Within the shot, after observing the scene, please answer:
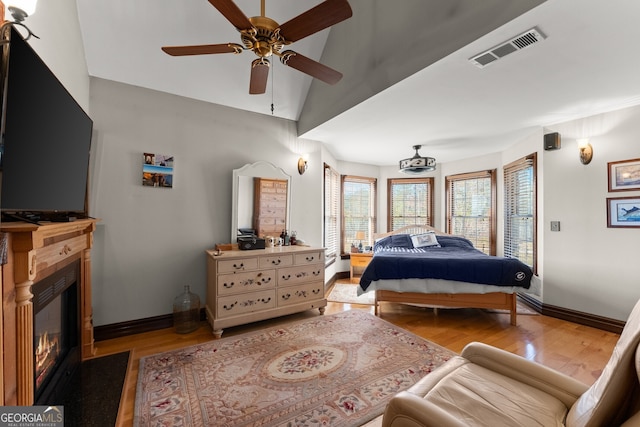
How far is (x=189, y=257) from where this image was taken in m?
3.00

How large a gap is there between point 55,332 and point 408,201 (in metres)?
5.57

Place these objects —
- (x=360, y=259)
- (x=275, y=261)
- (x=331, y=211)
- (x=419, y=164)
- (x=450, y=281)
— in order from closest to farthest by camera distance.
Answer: (x=275, y=261)
(x=450, y=281)
(x=419, y=164)
(x=331, y=211)
(x=360, y=259)

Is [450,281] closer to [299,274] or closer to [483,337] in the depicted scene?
[483,337]

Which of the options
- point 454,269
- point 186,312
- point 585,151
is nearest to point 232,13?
point 186,312

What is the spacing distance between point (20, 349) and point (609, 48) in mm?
3868

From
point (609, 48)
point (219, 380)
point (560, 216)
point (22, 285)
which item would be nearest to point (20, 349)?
point (22, 285)

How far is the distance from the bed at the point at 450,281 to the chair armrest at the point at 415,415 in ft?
7.41

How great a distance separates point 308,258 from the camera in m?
3.20

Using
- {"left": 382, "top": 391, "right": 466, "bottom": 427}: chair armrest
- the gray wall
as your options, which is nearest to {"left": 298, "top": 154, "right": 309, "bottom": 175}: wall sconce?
the gray wall

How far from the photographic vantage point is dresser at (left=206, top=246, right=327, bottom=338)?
2660 mm

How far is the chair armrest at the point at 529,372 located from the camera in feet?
3.52

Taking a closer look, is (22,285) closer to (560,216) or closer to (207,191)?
(207,191)

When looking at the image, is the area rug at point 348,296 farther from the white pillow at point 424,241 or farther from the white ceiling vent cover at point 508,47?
the white ceiling vent cover at point 508,47

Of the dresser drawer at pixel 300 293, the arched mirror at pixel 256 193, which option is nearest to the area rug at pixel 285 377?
the dresser drawer at pixel 300 293
